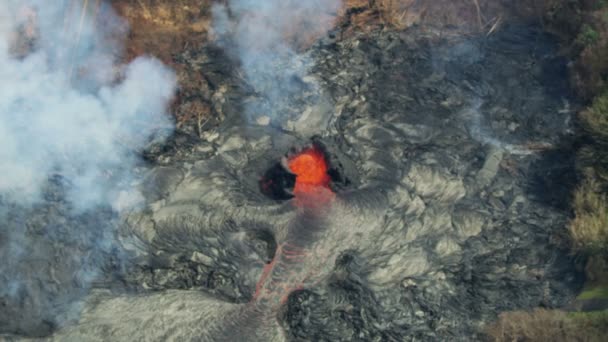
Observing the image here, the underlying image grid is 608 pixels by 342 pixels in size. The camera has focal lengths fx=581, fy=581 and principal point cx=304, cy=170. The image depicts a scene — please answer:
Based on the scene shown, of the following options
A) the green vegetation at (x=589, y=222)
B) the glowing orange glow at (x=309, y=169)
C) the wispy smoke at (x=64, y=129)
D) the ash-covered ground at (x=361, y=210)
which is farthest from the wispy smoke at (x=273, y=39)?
the green vegetation at (x=589, y=222)

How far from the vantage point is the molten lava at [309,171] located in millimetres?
9500

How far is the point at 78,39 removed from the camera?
9836mm

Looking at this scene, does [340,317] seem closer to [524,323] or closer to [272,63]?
[524,323]

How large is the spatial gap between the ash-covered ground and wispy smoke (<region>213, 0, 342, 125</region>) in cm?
9

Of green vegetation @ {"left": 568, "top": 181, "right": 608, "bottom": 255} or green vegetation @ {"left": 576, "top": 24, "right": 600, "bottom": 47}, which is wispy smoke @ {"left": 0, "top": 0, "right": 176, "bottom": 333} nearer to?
green vegetation @ {"left": 568, "top": 181, "right": 608, "bottom": 255}

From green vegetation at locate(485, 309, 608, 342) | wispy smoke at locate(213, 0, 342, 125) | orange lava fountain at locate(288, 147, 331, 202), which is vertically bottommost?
green vegetation at locate(485, 309, 608, 342)

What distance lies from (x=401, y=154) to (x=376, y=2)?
3078 millimetres

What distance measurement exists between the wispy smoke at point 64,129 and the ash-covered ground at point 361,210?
186 mm

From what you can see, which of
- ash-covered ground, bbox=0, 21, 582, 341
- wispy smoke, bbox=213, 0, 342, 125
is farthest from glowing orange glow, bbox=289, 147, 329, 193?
wispy smoke, bbox=213, 0, 342, 125

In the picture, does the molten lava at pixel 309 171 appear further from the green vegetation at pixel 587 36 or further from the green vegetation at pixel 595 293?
the green vegetation at pixel 587 36

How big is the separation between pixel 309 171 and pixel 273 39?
8.95ft

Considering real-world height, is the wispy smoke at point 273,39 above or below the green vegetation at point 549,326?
Answer: above

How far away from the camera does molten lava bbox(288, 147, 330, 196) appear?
9.50 m

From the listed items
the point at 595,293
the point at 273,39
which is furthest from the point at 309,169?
the point at 595,293
